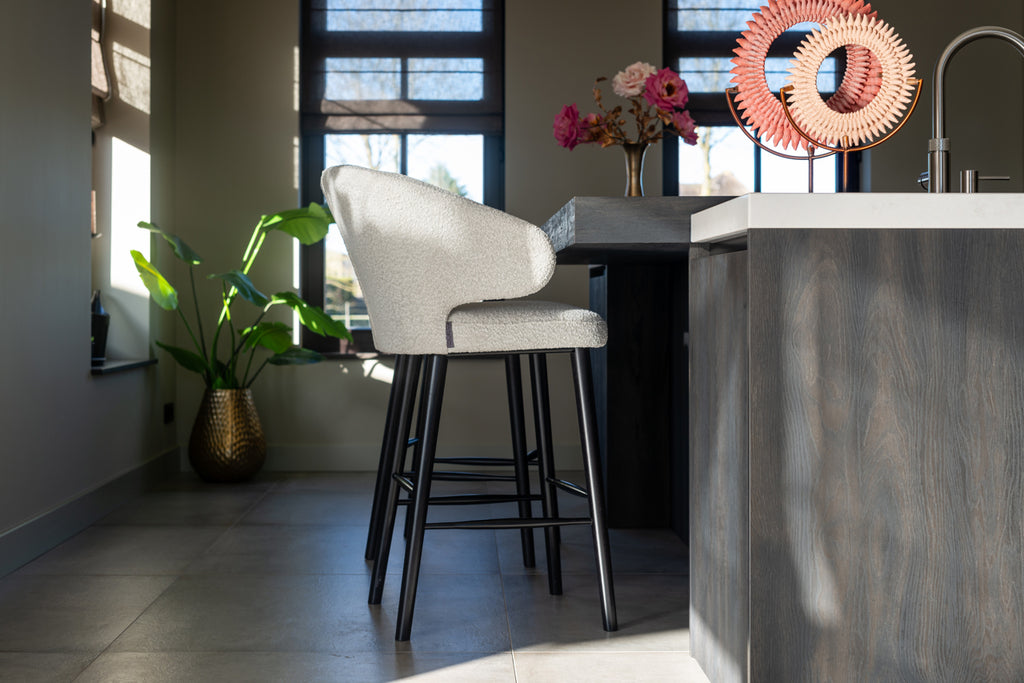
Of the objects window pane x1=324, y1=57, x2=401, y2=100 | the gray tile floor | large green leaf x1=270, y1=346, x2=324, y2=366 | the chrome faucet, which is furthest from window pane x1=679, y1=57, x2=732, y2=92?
the chrome faucet

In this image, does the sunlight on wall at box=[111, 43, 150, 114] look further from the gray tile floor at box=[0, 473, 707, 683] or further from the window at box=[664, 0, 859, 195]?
the window at box=[664, 0, 859, 195]

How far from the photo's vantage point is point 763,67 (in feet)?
5.85

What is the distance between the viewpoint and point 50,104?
2775mm

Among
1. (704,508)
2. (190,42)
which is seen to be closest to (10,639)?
(704,508)

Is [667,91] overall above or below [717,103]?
below

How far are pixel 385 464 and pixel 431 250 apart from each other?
0.81 metres

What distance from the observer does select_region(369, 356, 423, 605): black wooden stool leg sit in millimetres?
2191

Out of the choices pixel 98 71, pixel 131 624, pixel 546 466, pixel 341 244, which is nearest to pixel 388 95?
pixel 341 244

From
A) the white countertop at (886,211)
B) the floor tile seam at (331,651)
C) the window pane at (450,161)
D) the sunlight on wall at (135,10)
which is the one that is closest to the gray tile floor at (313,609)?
the floor tile seam at (331,651)

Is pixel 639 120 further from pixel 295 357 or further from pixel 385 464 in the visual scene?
pixel 295 357

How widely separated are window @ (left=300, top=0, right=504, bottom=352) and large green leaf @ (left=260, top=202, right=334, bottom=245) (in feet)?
2.02

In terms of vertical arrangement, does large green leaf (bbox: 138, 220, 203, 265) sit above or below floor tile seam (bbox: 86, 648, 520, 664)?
above

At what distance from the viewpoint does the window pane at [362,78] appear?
13.7 ft

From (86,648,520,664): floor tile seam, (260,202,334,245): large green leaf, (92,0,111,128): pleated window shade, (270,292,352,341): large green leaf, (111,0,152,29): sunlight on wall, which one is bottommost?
(86,648,520,664): floor tile seam
